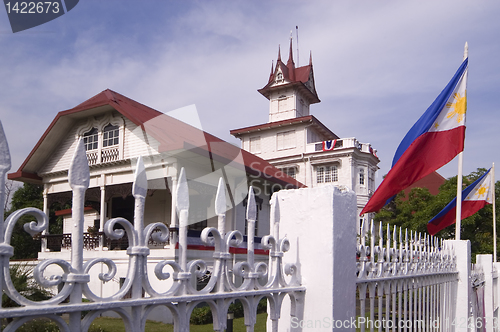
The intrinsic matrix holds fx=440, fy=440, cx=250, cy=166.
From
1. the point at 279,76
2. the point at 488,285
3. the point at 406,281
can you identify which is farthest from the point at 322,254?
the point at 279,76

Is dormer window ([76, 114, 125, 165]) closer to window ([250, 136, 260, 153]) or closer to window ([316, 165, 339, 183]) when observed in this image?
window ([316, 165, 339, 183])

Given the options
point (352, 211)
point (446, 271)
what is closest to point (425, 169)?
point (446, 271)

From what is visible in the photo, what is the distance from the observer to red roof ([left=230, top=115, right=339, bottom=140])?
31745 mm

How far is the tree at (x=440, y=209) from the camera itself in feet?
58.8

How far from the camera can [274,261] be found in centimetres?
252

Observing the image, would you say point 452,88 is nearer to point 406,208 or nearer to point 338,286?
point 338,286

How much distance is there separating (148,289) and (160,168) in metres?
13.7

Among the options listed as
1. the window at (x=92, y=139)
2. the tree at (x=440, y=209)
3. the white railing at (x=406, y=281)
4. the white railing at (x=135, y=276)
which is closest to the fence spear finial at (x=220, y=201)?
the white railing at (x=135, y=276)

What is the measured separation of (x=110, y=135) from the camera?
54.7 feet

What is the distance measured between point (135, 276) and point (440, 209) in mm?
19354

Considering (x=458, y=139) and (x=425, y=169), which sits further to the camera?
(x=458, y=139)

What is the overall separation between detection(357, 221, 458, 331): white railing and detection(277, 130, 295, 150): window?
89.8 ft

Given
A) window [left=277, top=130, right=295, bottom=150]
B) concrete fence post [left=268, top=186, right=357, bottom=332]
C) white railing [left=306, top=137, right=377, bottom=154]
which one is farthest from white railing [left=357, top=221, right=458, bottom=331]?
window [left=277, top=130, right=295, bottom=150]

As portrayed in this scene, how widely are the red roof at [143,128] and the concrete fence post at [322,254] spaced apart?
1131 centimetres
